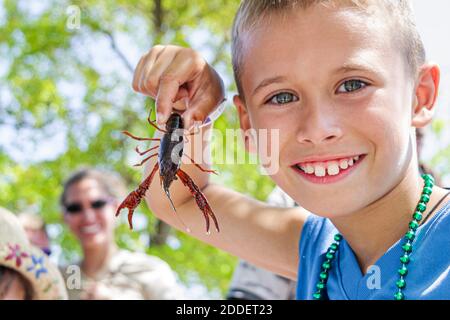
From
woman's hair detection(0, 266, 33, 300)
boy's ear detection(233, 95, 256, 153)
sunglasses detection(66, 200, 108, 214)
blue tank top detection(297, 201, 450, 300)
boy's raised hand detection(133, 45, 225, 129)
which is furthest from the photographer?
sunglasses detection(66, 200, 108, 214)

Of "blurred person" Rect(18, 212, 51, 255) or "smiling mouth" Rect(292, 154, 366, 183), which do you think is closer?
"smiling mouth" Rect(292, 154, 366, 183)

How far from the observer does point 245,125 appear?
1622 millimetres

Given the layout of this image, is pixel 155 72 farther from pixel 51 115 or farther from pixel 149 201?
pixel 51 115

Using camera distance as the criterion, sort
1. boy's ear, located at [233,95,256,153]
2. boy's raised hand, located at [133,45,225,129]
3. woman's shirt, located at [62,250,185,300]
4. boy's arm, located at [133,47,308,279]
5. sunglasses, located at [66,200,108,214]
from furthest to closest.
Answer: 1. sunglasses, located at [66,200,108,214]
2. woman's shirt, located at [62,250,185,300]
3. boy's arm, located at [133,47,308,279]
4. boy's ear, located at [233,95,256,153]
5. boy's raised hand, located at [133,45,225,129]

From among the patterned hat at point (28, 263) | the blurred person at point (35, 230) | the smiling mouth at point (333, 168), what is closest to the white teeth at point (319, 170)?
the smiling mouth at point (333, 168)

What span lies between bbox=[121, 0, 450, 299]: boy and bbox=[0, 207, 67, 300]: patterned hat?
126 centimetres

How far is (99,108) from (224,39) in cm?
216

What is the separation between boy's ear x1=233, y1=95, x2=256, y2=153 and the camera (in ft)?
5.15

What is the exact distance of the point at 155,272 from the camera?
3379mm

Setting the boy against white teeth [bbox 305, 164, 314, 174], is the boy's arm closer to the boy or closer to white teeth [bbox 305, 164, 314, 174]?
the boy

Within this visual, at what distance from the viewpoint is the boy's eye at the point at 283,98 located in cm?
130

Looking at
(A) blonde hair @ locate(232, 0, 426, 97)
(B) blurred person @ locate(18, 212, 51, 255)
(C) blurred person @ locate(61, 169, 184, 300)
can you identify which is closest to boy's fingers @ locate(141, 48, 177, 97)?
(A) blonde hair @ locate(232, 0, 426, 97)

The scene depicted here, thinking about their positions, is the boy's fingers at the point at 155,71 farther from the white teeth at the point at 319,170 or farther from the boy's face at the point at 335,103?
the white teeth at the point at 319,170
